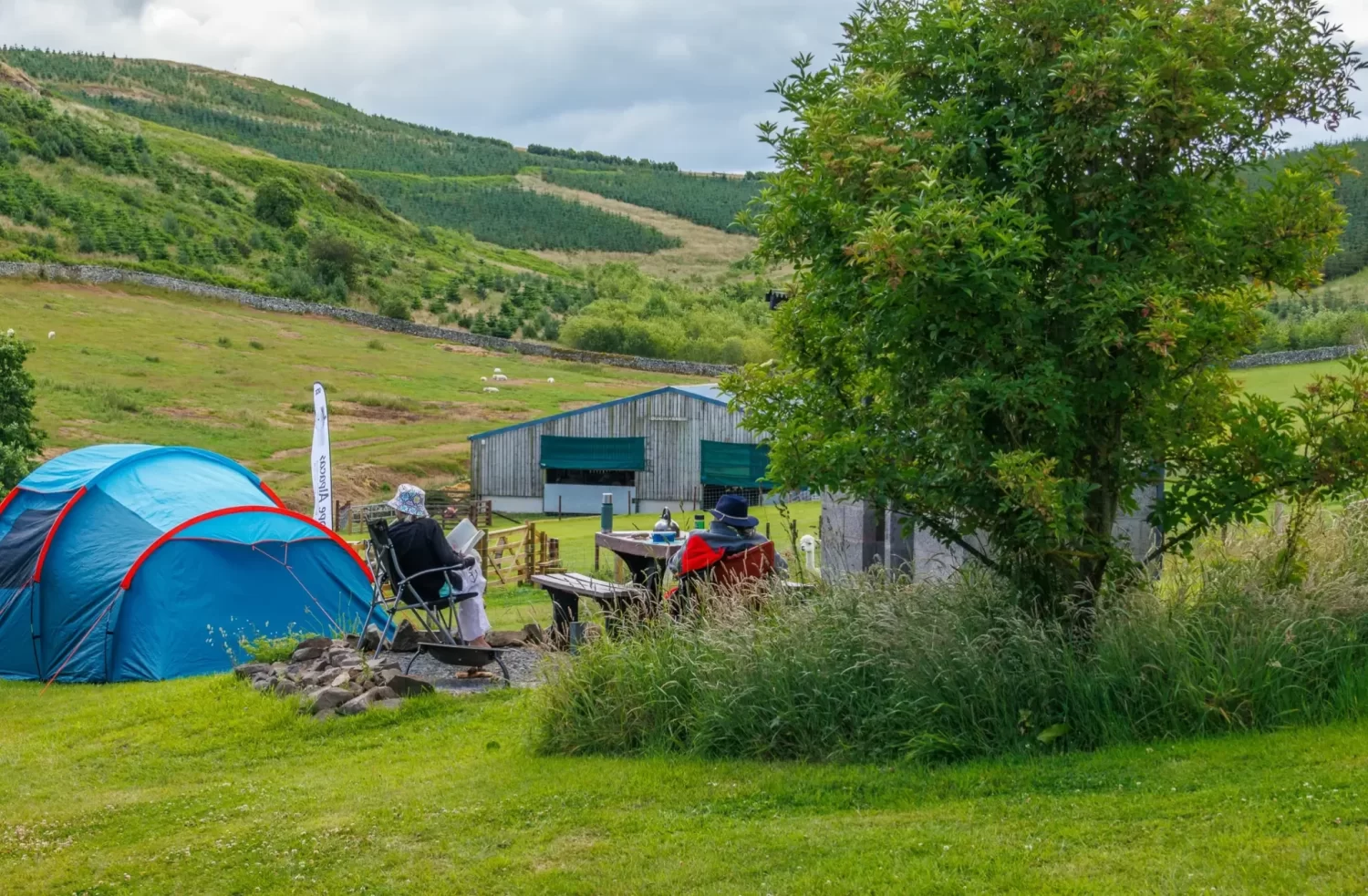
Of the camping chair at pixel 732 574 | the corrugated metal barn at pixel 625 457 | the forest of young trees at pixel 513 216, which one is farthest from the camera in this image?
the forest of young trees at pixel 513 216

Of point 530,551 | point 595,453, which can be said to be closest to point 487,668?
point 530,551

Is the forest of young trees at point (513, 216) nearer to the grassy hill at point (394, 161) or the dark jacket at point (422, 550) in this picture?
the grassy hill at point (394, 161)

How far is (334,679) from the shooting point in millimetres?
9164

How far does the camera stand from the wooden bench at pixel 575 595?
9.28m

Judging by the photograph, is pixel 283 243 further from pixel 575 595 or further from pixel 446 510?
pixel 575 595

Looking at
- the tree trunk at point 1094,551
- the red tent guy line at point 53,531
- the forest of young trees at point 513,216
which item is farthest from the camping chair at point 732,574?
the forest of young trees at point 513,216

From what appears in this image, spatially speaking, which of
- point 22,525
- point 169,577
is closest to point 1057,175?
point 169,577

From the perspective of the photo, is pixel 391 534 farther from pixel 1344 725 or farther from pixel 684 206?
pixel 684 206

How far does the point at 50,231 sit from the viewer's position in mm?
70562

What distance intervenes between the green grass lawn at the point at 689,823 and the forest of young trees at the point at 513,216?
134 metres

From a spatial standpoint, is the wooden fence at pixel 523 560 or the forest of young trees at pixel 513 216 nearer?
the wooden fence at pixel 523 560

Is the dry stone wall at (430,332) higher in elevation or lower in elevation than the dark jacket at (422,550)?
higher

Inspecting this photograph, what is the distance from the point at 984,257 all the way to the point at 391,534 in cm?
517

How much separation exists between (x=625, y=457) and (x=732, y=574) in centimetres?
3343
